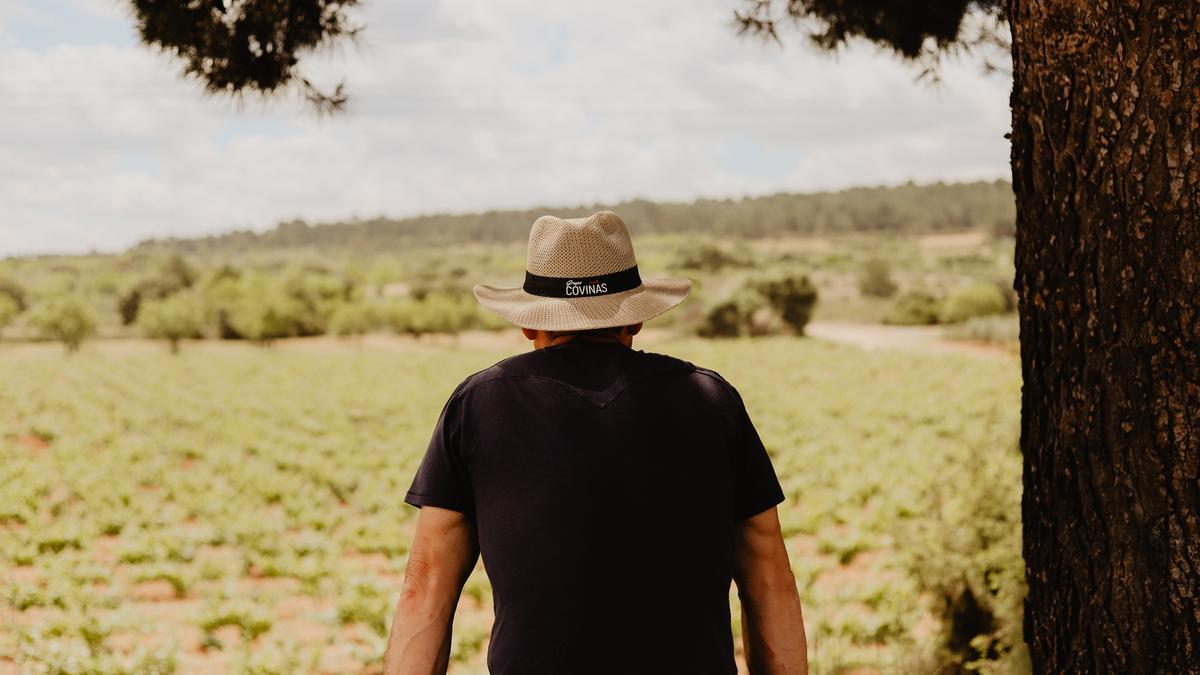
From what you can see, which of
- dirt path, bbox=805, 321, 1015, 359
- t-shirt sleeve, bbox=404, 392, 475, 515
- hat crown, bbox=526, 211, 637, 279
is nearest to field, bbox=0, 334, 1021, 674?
hat crown, bbox=526, 211, 637, 279

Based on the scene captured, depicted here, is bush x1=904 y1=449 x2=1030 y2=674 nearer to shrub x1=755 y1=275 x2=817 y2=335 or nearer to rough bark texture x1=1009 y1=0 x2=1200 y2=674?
rough bark texture x1=1009 y1=0 x2=1200 y2=674

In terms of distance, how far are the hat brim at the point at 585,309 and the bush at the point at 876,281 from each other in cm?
7904

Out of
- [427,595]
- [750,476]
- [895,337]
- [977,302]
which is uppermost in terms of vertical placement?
[750,476]

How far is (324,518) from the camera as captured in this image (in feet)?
46.9

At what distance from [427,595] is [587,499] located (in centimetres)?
44

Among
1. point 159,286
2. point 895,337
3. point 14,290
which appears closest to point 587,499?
point 895,337

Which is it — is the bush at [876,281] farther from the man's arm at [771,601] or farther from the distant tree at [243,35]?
the man's arm at [771,601]

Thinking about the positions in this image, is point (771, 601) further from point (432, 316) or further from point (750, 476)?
point (432, 316)

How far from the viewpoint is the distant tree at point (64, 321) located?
54.7 meters

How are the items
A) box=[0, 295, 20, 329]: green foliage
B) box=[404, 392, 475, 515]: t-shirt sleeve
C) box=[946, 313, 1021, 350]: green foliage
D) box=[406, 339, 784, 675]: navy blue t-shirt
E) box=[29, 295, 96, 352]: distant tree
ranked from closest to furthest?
box=[406, 339, 784, 675]: navy blue t-shirt → box=[404, 392, 475, 515]: t-shirt sleeve → box=[946, 313, 1021, 350]: green foliage → box=[29, 295, 96, 352]: distant tree → box=[0, 295, 20, 329]: green foliage

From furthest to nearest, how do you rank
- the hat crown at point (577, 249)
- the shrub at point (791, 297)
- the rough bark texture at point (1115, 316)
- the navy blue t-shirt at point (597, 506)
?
1. the shrub at point (791, 297)
2. the rough bark texture at point (1115, 316)
3. the hat crown at point (577, 249)
4. the navy blue t-shirt at point (597, 506)

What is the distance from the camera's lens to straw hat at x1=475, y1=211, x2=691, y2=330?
6.82 ft

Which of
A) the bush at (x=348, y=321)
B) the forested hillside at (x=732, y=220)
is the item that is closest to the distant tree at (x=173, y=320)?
the bush at (x=348, y=321)

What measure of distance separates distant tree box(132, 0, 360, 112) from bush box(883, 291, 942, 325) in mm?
63694
